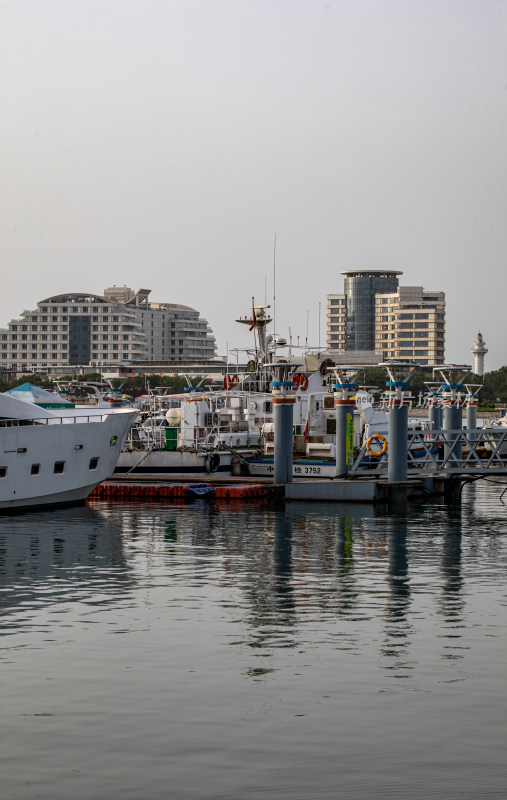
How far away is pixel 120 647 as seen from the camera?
58.3ft

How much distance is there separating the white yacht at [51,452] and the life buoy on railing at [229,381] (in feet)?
37.6

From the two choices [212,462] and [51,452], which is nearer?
[51,452]

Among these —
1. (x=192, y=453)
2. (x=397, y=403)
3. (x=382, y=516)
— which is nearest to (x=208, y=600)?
(x=382, y=516)

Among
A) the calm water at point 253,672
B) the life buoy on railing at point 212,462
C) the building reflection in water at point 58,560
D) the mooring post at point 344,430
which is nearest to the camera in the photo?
the calm water at point 253,672

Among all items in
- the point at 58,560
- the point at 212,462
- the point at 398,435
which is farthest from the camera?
the point at 212,462

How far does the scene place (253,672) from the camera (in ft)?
53.1

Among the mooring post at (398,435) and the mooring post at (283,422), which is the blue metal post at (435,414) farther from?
the mooring post at (283,422)

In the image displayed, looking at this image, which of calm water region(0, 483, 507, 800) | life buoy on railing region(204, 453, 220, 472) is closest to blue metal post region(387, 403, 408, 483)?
life buoy on railing region(204, 453, 220, 472)

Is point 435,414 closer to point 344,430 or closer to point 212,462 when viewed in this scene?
point 212,462

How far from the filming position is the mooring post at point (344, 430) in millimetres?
44875

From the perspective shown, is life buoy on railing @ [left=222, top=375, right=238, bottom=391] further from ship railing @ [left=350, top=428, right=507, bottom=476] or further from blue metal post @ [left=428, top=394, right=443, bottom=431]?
blue metal post @ [left=428, top=394, right=443, bottom=431]

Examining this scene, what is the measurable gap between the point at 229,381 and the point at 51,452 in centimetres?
1774

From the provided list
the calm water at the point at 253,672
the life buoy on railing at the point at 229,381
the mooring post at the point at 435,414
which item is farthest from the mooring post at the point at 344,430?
the mooring post at the point at 435,414

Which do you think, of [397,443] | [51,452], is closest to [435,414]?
[397,443]
